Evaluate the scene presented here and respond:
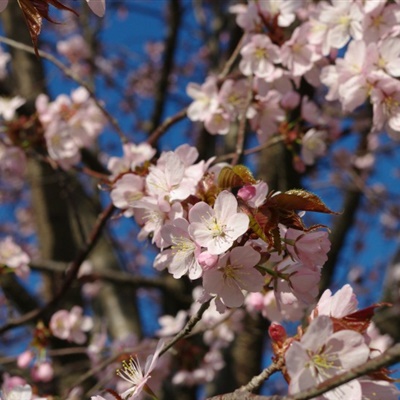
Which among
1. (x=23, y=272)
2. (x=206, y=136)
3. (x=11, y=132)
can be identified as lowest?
(x=206, y=136)

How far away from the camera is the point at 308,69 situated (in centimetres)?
192

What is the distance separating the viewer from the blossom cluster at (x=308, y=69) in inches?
64.2

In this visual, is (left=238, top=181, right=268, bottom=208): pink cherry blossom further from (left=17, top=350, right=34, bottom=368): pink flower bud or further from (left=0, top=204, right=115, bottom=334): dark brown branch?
(left=17, top=350, right=34, bottom=368): pink flower bud

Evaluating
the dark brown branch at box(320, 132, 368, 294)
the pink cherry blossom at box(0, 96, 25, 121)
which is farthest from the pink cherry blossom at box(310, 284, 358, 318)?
the dark brown branch at box(320, 132, 368, 294)

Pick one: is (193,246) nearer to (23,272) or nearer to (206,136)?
(23,272)

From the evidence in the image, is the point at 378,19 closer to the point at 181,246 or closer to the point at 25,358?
the point at 181,246

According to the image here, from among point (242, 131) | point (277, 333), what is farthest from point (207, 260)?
point (242, 131)

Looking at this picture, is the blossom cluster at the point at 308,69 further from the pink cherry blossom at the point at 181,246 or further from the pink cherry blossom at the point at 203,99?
the pink cherry blossom at the point at 181,246

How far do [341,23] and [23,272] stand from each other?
4.85 ft

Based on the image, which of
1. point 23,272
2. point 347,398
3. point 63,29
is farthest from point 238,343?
point 63,29

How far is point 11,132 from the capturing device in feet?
7.12

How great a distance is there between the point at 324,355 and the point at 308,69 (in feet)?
4.27

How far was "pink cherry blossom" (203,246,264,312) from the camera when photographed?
1.03 metres

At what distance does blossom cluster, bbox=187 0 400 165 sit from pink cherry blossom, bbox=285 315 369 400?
3.14 ft
